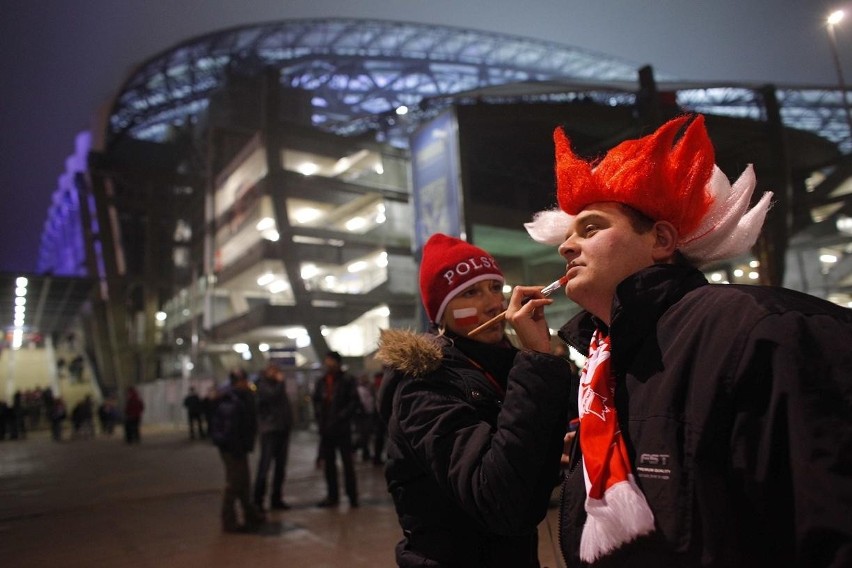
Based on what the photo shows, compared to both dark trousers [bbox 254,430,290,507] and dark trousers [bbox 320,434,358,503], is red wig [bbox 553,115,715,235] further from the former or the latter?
dark trousers [bbox 254,430,290,507]

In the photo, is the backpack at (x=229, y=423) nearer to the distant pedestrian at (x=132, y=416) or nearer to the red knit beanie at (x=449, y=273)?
the red knit beanie at (x=449, y=273)

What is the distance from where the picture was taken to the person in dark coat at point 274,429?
7738 millimetres

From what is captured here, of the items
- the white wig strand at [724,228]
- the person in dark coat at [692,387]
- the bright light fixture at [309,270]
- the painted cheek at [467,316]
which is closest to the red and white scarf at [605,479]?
the person in dark coat at [692,387]

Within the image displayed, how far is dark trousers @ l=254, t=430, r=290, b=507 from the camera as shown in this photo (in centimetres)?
758

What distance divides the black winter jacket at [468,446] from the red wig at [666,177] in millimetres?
447

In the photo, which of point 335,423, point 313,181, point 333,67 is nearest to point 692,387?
point 335,423

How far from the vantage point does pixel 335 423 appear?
7.99 meters

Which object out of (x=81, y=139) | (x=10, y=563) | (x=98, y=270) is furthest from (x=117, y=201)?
(x=10, y=563)

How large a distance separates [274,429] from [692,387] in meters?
7.74

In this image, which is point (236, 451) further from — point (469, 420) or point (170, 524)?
point (469, 420)

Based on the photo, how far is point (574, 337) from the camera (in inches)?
59.5

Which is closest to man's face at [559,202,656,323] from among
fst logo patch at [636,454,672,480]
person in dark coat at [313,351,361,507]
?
fst logo patch at [636,454,672,480]

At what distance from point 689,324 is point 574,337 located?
49 cm

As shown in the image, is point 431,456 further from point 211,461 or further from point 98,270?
point 98,270
